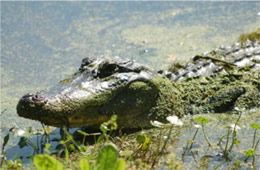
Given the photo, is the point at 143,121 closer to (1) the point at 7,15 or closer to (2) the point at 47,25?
(2) the point at 47,25

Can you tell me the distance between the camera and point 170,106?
4957 mm

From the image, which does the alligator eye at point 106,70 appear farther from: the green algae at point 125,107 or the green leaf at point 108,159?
the green leaf at point 108,159

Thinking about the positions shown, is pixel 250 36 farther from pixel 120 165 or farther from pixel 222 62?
pixel 120 165

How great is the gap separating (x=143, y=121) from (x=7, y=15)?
496 cm

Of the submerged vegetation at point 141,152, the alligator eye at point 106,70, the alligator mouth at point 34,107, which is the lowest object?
the submerged vegetation at point 141,152

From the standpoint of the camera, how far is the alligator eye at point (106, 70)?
4664 millimetres

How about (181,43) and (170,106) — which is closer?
(170,106)

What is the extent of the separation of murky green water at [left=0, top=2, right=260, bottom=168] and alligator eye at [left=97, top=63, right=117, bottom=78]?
1.39m

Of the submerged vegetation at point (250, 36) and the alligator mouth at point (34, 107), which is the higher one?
the alligator mouth at point (34, 107)

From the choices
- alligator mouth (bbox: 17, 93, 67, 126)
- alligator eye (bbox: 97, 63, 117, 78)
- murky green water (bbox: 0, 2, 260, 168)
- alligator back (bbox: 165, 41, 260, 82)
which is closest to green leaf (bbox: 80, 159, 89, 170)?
alligator mouth (bbox: 17, 93, 67, 126)

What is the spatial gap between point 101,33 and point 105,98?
3.86 m

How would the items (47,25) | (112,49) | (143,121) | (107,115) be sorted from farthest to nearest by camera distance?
(47,25)
(112,49)
(143,121)
(107,115)

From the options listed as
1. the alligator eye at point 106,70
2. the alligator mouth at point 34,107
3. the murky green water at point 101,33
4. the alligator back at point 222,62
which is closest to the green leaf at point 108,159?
the alligator mouth at point 34,107

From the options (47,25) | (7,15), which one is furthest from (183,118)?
(7,15)
